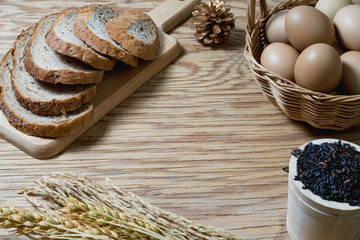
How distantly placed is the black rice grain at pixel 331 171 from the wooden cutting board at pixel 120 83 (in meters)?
0.78

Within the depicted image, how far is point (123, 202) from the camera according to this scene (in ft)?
4.30

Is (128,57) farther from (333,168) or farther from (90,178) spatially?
(333,168)

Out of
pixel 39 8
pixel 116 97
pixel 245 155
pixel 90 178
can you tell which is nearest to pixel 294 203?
pixel 245 155

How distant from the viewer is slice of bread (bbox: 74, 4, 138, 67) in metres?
1.69

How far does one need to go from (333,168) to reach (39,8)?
5.53 feet

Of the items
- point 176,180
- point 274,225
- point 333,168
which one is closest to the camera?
point 333,168

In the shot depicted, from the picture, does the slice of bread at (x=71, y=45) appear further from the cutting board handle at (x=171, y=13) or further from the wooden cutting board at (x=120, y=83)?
the cutting board handle at (x=171, y=13)

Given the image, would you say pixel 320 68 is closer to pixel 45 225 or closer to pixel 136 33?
pixel 136 33

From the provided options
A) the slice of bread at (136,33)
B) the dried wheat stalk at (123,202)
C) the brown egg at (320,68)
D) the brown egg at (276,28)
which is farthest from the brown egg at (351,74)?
the slice of bread at (136,33)

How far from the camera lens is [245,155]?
1.54 m

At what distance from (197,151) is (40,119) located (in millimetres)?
558

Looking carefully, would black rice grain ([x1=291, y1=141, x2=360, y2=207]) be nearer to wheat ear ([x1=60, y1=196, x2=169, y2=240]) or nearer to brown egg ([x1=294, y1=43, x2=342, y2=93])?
brown egg ([x1=294, y1=43, x2=342, y2=93])

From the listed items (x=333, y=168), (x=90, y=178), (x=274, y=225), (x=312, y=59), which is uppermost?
(x=312, y=59)

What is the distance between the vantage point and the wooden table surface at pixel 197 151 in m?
1.40
